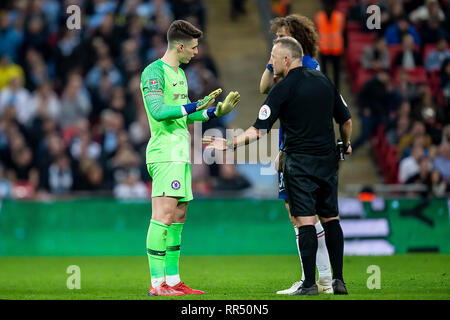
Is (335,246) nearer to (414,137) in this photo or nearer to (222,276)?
(222,276)

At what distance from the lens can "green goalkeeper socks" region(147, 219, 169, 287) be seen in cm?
807

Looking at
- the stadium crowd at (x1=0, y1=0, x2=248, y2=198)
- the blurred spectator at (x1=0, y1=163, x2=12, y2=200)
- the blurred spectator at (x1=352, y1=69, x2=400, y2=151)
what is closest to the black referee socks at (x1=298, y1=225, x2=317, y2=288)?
the stadium crowd at (x1=0, y1=0, x2=248, y2=198)

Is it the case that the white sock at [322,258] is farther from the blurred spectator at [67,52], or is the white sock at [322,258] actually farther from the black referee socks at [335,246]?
the blurred spectator at [67,52]

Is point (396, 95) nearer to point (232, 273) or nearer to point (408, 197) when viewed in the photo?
point (408, 197)

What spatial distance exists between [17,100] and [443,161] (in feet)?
27.3

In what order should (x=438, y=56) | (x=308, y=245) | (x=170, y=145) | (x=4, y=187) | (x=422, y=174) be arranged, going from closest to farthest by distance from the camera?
(x=308, y=245), (x=170, y=145), (x=422, y=174), (x=4, y=187), (x=438, y=56)

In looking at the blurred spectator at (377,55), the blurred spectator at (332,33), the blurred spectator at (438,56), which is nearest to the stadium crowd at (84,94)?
the blurred spectator at (332,33)

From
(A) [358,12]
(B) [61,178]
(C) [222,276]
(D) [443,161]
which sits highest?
(A) [358,12]

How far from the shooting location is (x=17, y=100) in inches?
695

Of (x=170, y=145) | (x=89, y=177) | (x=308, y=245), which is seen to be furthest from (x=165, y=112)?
(x=89, y=177)

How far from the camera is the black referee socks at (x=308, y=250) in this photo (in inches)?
303

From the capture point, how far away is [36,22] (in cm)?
1842
